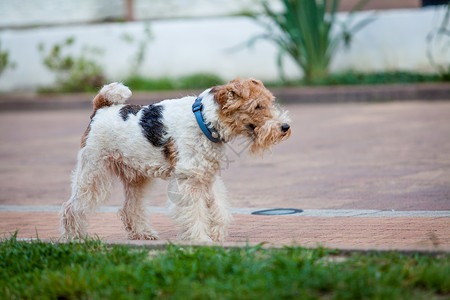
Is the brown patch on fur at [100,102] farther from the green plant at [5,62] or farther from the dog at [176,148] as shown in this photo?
the green plant at [5,62]

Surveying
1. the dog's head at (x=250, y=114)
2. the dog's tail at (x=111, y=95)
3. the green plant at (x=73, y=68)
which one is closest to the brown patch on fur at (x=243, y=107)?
the dog's head at (x=250, y=114)

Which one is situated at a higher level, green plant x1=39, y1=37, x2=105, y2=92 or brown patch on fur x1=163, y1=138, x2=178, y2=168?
green plant x1=39, y1=37, x2=105, y2=92

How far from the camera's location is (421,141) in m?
10.5

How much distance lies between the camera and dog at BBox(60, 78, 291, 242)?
5156 mm

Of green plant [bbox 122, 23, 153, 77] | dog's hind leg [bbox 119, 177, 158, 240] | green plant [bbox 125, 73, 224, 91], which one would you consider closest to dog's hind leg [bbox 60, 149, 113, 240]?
dog's hind leg [bbox 119, 177, 158, 240]

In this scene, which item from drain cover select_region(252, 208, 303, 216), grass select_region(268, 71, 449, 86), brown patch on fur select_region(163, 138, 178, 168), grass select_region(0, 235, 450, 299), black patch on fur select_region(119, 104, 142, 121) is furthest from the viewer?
grass select_region(268, 71, 449, 86)

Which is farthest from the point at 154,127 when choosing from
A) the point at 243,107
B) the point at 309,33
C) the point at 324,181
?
the point at 309,33

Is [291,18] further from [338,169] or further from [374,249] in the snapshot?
[374,249]

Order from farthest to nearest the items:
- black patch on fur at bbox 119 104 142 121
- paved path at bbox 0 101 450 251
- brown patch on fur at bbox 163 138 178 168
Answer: paved path at bbox 0 101 450 251 → black patch on fur at bbox 119 104 142 121 → brown patch on fur at bbox 163 138 178 168

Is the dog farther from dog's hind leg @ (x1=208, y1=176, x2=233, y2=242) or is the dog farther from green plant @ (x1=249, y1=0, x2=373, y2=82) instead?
green plant @ (x1=249, y1=0, x2=373, y2=82)

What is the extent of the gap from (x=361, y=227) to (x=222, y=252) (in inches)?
67.2

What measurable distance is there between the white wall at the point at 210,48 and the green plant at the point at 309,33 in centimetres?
65

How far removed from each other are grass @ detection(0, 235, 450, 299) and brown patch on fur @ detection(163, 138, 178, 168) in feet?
2.53

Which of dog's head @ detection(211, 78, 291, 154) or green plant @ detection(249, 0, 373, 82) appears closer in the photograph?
dog's head @ detection(211, 78, 291, 154)
